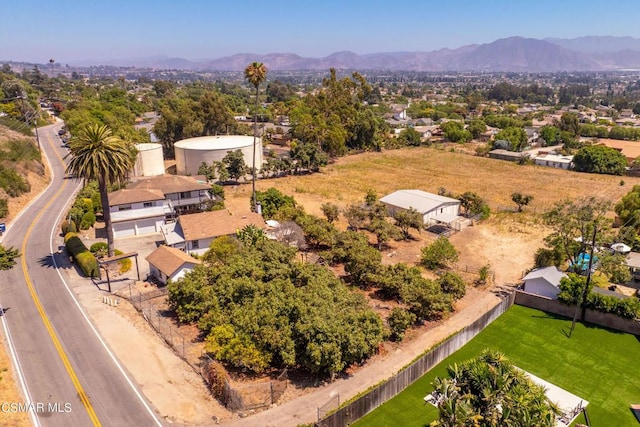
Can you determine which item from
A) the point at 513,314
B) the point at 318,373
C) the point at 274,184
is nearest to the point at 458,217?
the point at 513,314

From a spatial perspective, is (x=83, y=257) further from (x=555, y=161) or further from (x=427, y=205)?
(x=555, y=161)

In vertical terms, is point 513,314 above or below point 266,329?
below

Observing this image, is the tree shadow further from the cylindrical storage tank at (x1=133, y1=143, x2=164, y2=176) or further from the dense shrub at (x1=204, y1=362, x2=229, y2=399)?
the cylindrical storage tank at (x1=133, y1=143, x2=164, y2=176)

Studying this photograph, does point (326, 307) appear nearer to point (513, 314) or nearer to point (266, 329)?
point (266, 329)

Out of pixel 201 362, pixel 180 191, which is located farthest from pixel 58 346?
pixel 180 191

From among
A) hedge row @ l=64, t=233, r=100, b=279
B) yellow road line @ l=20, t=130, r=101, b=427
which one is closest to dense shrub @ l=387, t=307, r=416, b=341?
yellow road line @ l=20, t=130, r=101, b=427
